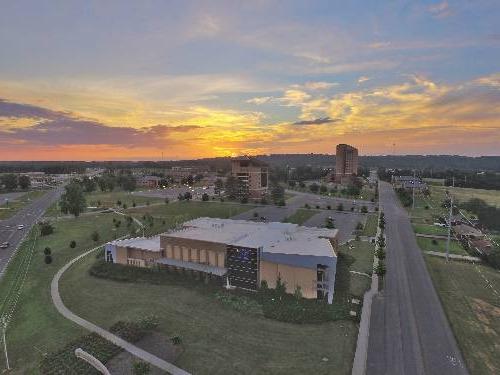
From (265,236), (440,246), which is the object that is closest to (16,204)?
(265,236)

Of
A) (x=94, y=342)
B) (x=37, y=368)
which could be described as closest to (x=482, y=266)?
(x=94, y=342)

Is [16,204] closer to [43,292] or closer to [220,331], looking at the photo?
[43,292]

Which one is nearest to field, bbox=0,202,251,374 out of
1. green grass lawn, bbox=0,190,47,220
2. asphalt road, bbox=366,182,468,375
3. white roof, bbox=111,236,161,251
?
white roof, bbox=111,236,161,251

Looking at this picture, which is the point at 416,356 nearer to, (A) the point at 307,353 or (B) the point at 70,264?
(A) the point at 307,353

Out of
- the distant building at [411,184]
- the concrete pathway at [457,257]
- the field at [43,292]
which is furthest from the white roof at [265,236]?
the distant building at [411,184]

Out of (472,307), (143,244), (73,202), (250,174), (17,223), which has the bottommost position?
(17,223)

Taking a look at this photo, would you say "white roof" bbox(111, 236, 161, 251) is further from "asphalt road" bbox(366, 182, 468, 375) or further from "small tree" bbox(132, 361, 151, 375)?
"asphalt road" bbox(366, 182, 468, 375)
